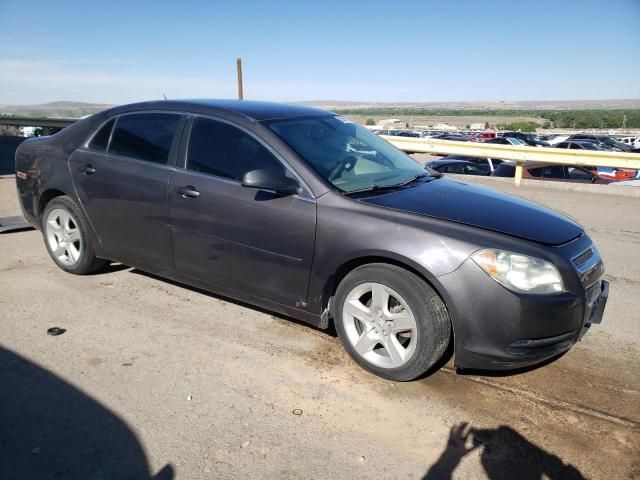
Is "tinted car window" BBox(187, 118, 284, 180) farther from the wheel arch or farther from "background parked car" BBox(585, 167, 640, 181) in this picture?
"background parked car" BBox(585, 167, 640, 181)

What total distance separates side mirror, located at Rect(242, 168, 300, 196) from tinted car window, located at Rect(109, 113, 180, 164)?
105cm

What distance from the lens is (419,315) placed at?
10.2ft

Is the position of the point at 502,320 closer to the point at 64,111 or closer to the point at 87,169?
the point at 87,169

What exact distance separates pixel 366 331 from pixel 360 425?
663 mm

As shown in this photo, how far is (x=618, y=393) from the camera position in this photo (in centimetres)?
324

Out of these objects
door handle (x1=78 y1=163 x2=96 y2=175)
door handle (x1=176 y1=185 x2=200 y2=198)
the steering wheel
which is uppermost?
the steering wheel

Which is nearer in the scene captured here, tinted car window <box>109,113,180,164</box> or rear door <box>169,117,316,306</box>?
rear door <box>169,117,316,306</box>

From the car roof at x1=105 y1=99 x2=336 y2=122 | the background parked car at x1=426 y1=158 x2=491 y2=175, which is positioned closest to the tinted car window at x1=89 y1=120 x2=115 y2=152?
the car roof at x1=105 y1=99 x2=336 y2=122

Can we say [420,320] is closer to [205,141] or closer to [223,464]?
[223,464]

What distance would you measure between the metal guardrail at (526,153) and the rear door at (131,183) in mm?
7542

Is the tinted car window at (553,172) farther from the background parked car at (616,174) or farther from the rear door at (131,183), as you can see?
the rear door at (131,183)

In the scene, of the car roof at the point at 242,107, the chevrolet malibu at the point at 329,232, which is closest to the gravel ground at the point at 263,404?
the chevrolet malibu at the point at 329,232

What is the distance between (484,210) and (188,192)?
6.85ft

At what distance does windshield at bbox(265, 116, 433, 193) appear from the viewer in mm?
3721
